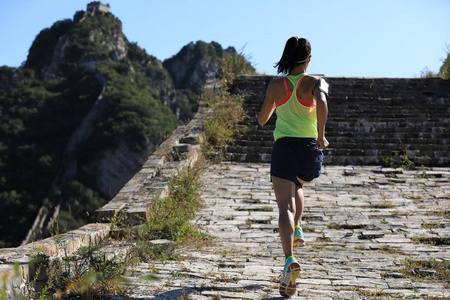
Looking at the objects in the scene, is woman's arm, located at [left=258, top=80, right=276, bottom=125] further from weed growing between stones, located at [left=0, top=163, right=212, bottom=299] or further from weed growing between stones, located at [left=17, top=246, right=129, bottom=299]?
weed growing between stones, located at [left=17, top=246, right=129, bottom=299]

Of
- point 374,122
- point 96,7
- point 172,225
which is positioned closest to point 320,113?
point 172,225

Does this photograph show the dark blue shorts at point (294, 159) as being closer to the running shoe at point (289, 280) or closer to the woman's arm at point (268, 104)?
the woman's arm at point (268, 104)

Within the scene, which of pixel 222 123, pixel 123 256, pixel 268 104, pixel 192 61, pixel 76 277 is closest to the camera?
pixel 76 277

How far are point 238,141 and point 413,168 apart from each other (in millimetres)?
2989

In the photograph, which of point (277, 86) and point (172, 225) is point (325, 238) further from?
point (277, 86)

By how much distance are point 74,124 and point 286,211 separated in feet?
214

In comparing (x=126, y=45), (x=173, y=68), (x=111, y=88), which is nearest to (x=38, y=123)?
(x=111, y=88)

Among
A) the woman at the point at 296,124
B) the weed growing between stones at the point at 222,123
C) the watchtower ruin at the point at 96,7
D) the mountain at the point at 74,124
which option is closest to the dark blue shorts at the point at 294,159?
the woman at the point at 296,124

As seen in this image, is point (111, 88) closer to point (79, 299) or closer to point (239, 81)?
point (239, 81)

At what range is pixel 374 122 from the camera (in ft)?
27.9

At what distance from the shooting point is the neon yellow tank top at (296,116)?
2.93 m

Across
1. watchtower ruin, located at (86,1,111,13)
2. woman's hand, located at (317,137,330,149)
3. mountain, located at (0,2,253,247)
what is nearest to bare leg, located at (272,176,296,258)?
woman's hand, located at (317,137,330,149)

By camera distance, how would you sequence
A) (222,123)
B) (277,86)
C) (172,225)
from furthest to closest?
(222,123) → (172,225) → (277,86)

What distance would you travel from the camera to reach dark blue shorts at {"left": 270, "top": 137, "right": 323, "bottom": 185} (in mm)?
2867
